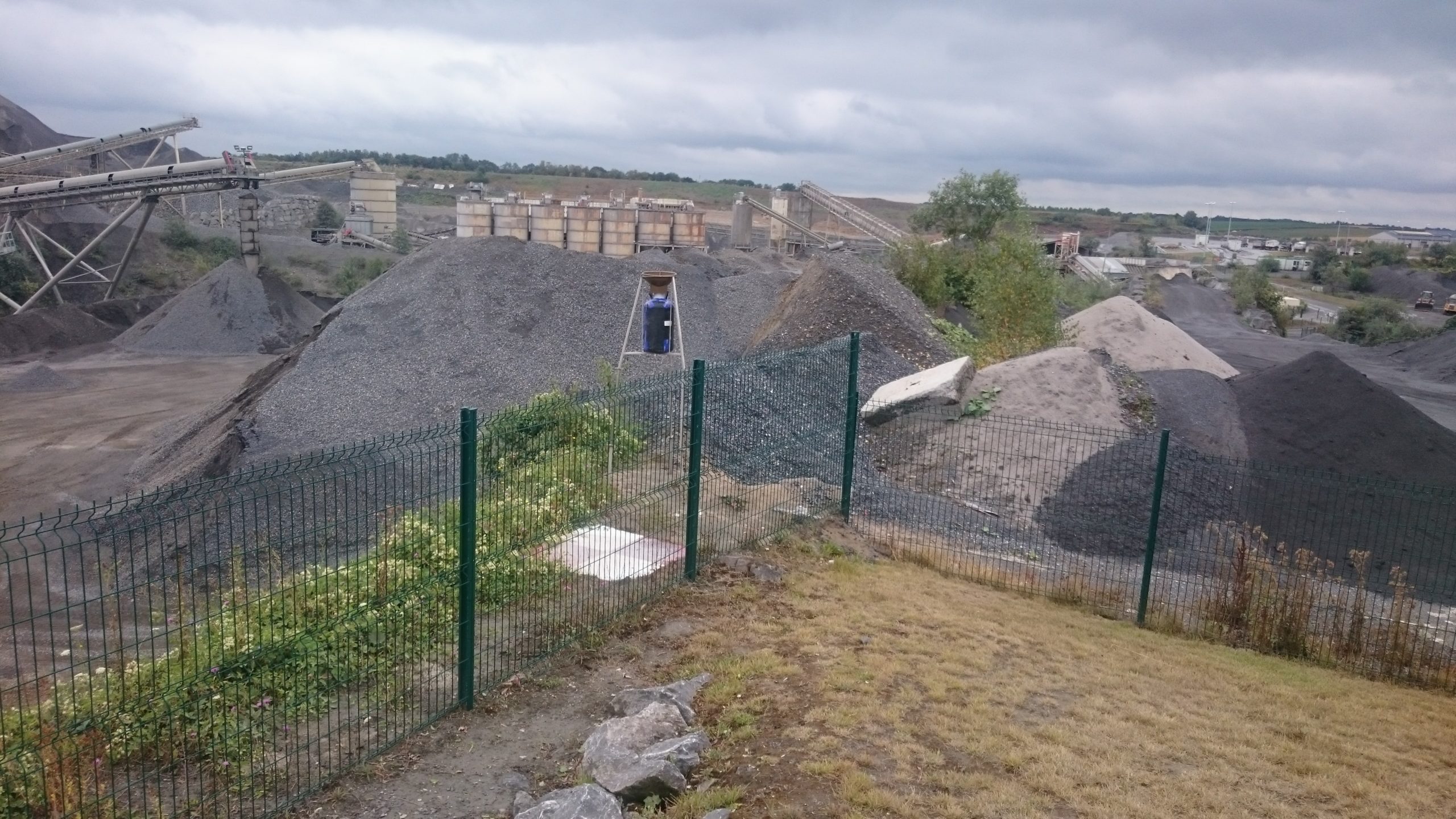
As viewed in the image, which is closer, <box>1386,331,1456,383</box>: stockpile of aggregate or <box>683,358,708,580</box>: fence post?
<box>683,358,708,580</box>: fence post

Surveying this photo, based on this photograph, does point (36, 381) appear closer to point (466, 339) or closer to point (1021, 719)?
point (466, 339)

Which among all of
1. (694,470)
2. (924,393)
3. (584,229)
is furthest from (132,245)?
(694,470)

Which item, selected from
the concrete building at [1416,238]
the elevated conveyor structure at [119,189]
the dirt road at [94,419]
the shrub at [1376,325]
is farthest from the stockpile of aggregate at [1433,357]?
the concrete building at [1416,238]

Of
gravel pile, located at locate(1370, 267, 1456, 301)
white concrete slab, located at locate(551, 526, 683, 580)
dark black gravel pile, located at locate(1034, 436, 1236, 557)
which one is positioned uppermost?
gravel pile, located at locate(1370, 267, 1456, 301)

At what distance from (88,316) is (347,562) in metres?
29.4

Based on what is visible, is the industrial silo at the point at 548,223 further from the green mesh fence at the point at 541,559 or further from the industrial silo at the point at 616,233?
the green mesh fence at the point at 541,559

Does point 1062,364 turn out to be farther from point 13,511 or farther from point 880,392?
point 13,511

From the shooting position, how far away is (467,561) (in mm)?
5695

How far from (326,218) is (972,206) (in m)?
31.9

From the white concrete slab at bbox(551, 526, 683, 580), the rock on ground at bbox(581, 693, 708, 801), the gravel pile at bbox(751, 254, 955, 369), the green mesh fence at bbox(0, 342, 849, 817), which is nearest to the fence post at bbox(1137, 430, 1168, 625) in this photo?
the green mesh fence at bbox(0, 342, 849, 817)

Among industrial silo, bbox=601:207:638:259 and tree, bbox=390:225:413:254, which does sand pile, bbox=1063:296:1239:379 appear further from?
tree, bbox=390:225:413:254

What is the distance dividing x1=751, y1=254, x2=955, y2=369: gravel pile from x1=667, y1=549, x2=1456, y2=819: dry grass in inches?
500

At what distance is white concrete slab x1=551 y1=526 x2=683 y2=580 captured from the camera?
23.0 ft

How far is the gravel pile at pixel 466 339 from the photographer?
16156 millimetres
